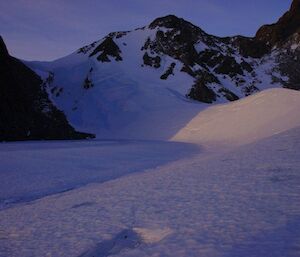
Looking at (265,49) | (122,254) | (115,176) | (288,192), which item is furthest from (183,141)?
(265,49)

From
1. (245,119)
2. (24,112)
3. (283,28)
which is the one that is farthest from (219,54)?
(24,112)

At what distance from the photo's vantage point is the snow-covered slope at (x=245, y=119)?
90.3ft

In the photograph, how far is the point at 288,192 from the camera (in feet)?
27.3

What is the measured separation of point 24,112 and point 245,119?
18.4m

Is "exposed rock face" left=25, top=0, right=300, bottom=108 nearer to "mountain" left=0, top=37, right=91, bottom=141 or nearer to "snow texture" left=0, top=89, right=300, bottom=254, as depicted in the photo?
"mountain" left=0, top=37, right=91, bottom=141

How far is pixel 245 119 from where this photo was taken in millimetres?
31906

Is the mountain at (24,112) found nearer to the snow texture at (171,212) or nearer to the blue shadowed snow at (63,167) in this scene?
the blue shadowed snow at (63,167)

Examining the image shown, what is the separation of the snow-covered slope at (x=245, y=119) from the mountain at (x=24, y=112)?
418 inches

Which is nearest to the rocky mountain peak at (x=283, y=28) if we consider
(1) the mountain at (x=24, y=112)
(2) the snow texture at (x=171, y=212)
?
(1) the mountain at (x=24, y=112)

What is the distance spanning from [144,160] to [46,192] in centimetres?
770

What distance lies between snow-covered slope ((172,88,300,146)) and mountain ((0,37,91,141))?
34.9ft

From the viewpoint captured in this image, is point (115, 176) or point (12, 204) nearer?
point (12, 204)

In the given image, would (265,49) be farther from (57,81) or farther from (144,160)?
(144,160)

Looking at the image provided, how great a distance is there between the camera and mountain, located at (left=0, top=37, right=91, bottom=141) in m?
29.2
